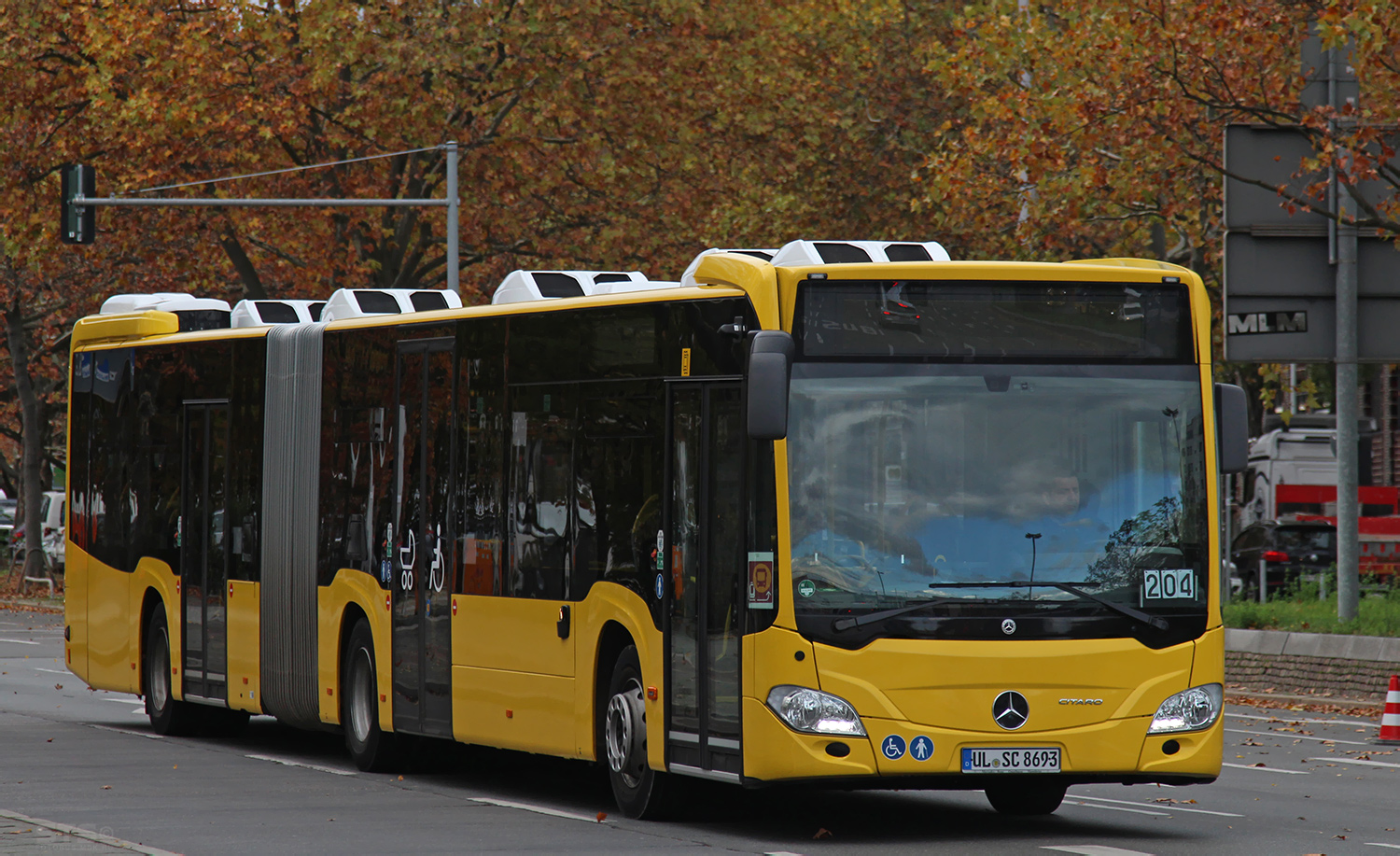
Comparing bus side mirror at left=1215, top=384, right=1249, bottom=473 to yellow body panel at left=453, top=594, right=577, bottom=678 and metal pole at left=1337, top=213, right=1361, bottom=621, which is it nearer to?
yellow body panel at left=453, top=594, right=577, bottom=678

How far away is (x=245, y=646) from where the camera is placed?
56.4ft

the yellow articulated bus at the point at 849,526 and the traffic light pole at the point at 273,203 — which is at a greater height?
the traffic light pole at the point at 273,203

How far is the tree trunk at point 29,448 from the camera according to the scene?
46.0m

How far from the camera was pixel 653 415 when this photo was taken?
1217cm

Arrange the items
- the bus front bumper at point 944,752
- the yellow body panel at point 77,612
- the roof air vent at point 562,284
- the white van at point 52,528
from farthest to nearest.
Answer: the white van at point 52,528
the yellow body panel at point 77,612
the roof air vent at point 562,284
the bus front bumper at point 944,752

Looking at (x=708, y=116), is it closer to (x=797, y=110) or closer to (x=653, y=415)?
(x=797, y=110)

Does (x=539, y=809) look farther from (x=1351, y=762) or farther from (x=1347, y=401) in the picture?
(x=1347, y=401)

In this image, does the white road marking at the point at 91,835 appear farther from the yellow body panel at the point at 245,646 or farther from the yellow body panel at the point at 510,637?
the yellow body panel at the point at 245,646

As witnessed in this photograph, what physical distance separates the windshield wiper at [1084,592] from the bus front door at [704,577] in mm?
1062

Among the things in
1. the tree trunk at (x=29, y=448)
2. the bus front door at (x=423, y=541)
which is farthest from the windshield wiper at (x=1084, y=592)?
the tree trunk at (x=29, y=448)

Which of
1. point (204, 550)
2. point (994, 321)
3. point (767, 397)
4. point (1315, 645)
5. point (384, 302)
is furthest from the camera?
point (1315, 645)

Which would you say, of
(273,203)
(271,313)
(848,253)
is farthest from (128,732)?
(273,203)

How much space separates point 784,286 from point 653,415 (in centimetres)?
131

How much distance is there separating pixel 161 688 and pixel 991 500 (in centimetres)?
949
